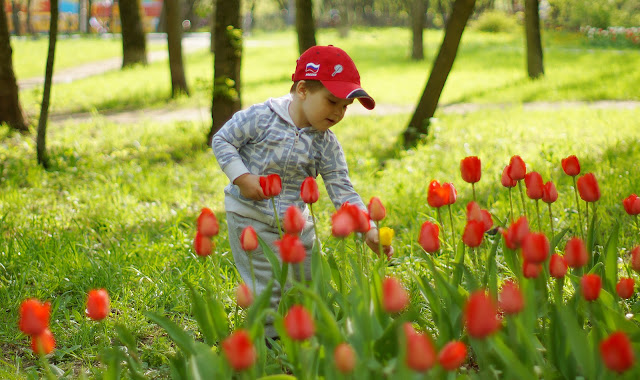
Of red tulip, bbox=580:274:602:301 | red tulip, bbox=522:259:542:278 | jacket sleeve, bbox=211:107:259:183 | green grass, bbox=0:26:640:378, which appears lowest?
green grass, bbox=0:26:640:378

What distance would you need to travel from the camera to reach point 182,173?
216 inches

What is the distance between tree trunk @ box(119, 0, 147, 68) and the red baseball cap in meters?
12.9

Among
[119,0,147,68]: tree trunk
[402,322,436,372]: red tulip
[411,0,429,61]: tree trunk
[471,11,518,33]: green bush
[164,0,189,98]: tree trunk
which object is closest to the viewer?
[402,322,436,372]: red tulip

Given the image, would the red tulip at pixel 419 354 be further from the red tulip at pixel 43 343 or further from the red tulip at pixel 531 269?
the red tulip at pixel 43 343

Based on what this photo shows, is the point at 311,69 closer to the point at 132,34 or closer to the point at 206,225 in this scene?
the point at 206,225

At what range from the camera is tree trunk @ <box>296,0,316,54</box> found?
8445 millimetres

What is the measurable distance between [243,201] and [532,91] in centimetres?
841

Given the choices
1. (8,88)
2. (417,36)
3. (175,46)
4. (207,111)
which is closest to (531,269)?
(8,88)

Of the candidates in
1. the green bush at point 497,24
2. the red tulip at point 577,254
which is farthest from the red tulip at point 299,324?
the green bush at point 497,24

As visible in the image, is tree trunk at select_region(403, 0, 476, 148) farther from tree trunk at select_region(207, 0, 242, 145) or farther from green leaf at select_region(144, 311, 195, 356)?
green leaf at select_region(144, 311, 195, 356)

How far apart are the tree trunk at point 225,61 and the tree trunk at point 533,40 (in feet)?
21.6

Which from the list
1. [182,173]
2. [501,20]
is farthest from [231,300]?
[501,20]

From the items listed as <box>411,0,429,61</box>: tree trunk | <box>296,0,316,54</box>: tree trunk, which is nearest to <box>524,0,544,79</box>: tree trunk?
<box>296,0,316,54</box>: tree trunk

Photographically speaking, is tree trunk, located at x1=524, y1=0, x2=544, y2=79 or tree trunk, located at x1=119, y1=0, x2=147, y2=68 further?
tree trunk, located at x1=119, y1=0, x2=147, y2=68
